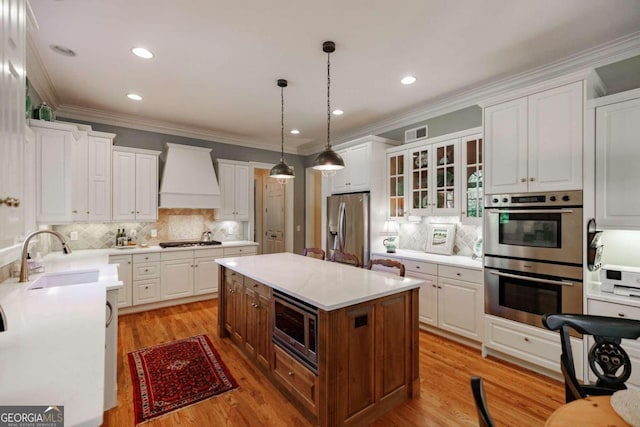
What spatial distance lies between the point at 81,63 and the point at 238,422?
358 cm

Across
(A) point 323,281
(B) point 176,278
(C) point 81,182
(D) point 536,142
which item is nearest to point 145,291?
(B) point 176,278

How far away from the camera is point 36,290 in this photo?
1.96 meters

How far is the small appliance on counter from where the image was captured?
218 cm

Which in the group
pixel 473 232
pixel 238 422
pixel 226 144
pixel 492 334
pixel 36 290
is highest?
pixel 226 144

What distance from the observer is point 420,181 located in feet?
12.9

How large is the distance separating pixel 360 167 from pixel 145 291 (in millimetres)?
3628

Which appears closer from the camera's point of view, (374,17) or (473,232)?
(374,17)

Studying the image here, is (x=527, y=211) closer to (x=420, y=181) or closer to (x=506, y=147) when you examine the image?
(x=506, y=147)

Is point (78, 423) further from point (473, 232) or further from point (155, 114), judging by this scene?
point (155, 114)

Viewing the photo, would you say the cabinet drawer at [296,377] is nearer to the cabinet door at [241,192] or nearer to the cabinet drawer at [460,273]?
the cabinet drawer at [460,273]

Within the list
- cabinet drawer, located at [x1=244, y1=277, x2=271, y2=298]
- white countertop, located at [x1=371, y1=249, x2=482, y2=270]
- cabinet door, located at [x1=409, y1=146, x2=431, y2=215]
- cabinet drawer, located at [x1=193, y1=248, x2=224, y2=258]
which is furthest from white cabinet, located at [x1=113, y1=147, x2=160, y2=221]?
cabinet door, located at [x1=409, y1=146, x2=431, y2=215]

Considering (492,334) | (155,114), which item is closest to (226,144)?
(155,114)

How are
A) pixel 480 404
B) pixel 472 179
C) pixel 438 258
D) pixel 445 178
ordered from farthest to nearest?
1. pixel 445 178
2. pixel 438 258
3. pixel 472 179
4. pixel 480 404

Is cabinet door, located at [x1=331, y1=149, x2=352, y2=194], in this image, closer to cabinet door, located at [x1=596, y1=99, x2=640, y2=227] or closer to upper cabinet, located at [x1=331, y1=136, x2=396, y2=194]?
upper cabinet, located at [x1=331, y1=136, x2=396, y2=194]
